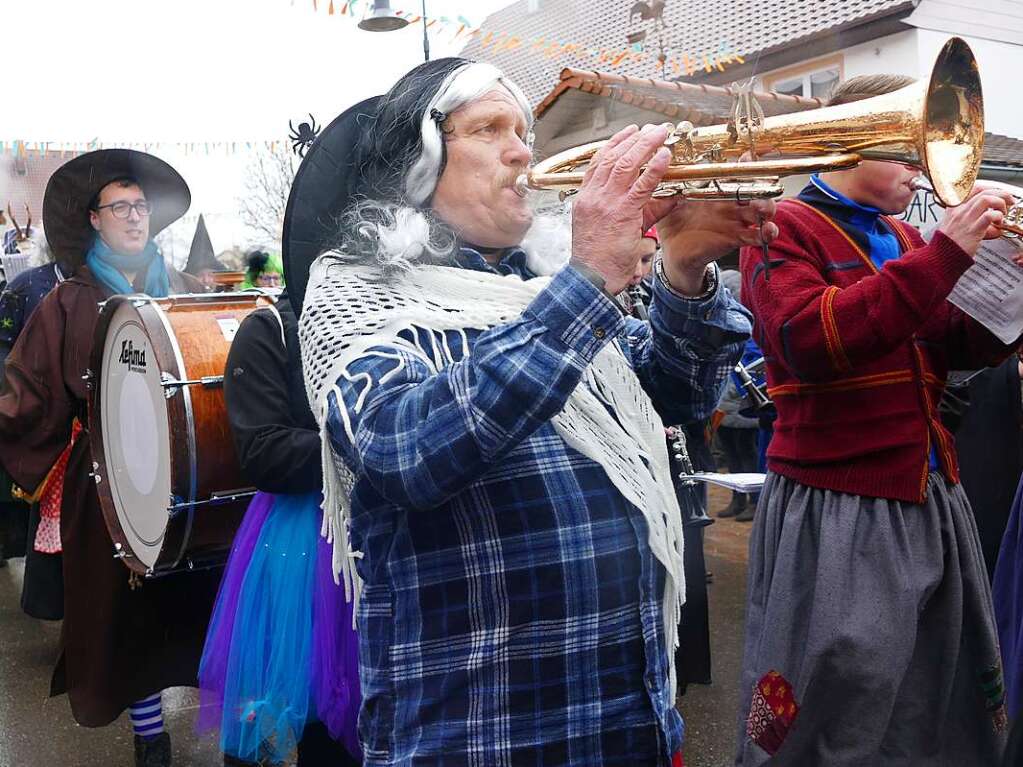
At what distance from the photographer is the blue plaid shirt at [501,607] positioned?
60.1 inches

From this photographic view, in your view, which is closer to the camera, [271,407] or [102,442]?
[271,407]

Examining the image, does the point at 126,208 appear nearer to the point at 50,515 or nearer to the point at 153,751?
the point at 50,515

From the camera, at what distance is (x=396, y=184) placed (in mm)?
1857

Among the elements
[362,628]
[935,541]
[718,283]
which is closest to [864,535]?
[935,541]

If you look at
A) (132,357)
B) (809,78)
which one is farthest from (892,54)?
(132,357)

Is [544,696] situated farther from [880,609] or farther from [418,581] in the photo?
[880,609]

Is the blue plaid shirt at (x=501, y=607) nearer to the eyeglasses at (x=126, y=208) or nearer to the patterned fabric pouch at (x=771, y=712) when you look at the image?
the patterned fabric pouch at (x=771, y=712)

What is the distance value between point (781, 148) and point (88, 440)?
2.97 metres

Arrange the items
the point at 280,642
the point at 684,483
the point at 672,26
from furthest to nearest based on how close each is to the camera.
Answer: the point at 672,26 < the point at 684,483 < the point at 280,642

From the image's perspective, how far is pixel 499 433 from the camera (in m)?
1.36

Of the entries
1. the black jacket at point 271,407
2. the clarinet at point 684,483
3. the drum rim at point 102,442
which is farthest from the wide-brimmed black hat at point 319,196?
the clarinet at point 684,483

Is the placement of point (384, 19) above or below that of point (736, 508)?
above

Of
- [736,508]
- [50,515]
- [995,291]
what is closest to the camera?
[995,291]

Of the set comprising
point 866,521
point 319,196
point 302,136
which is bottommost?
point 866,521
